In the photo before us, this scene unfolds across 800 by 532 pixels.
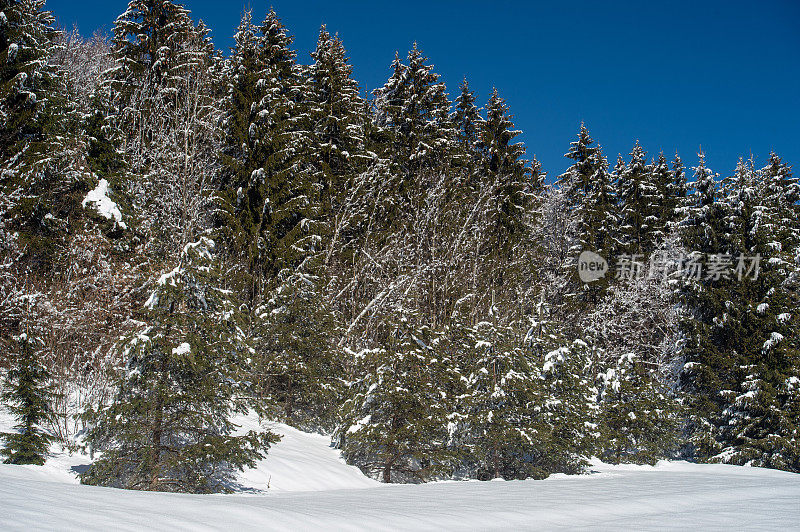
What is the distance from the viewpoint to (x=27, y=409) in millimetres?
6453

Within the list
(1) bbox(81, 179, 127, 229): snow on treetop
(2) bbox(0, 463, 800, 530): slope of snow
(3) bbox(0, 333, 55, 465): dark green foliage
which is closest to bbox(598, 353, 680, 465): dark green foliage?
(2) bbox(0, 463, 800, 530): slope of snow

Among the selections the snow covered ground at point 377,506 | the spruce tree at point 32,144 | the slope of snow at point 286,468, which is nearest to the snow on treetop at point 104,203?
the spruce tree at point 32,144

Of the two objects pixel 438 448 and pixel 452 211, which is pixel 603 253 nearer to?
pixel 452 211

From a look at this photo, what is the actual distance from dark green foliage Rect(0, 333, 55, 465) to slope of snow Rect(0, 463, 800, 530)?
358mm

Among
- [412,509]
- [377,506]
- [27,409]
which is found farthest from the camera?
[27,409]

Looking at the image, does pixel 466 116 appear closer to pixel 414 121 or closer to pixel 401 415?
pixel 414 121

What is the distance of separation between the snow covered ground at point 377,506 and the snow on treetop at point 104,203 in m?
6.20

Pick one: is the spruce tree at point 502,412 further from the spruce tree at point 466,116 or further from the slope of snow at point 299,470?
the spruce tree at point 466,116

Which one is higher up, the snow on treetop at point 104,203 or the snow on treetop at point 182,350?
the snow on treetop at point 104,203

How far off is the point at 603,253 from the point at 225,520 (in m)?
23.7

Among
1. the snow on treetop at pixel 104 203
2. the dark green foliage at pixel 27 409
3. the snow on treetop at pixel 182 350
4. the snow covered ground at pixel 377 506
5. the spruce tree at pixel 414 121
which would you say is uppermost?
the spruce tree at pixel 414 121

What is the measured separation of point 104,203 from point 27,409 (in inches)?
254

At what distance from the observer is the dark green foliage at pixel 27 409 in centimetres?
633

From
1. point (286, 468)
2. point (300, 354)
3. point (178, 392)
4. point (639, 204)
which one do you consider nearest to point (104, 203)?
point (300, 354)
